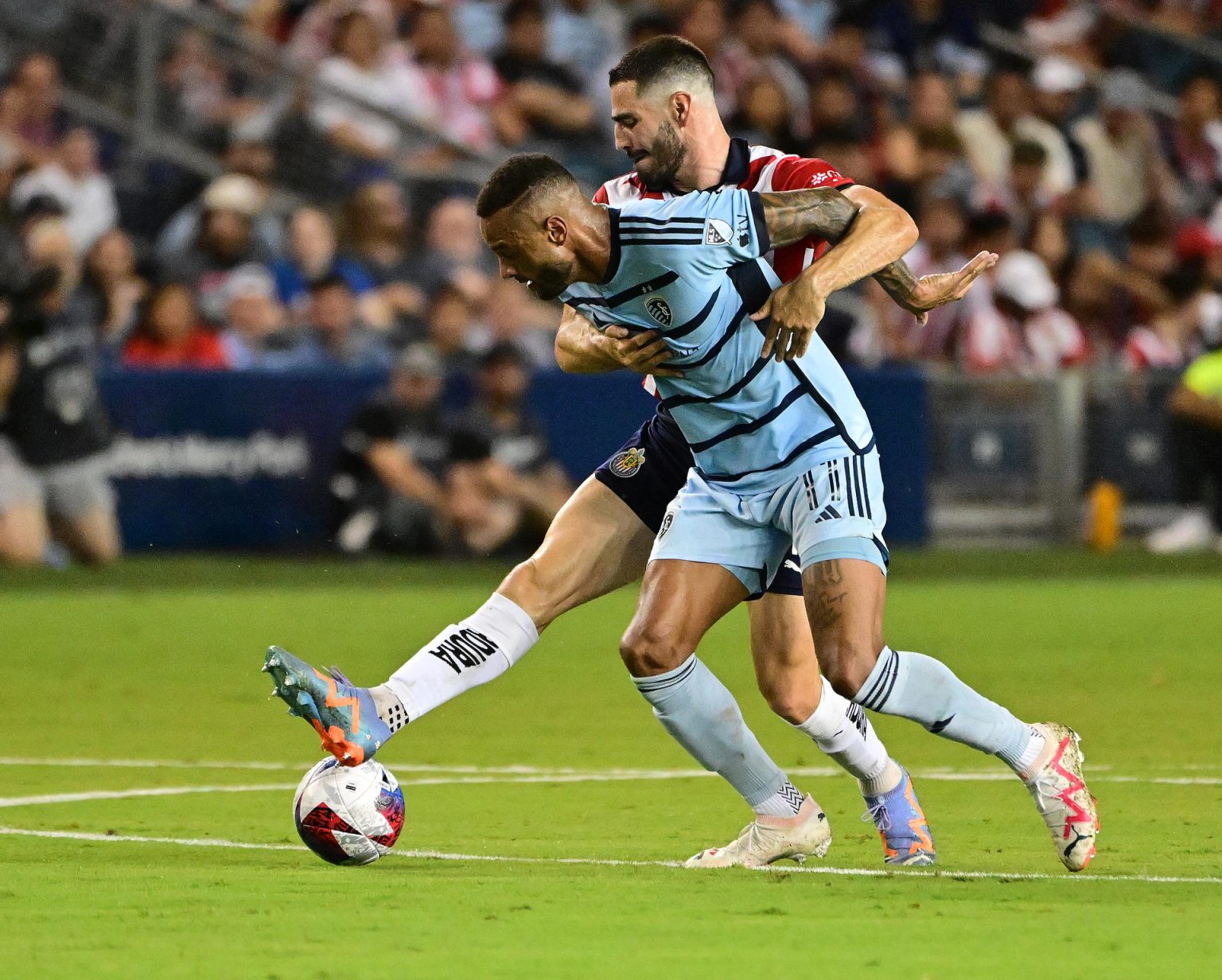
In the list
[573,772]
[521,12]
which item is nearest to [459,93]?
[521,12]

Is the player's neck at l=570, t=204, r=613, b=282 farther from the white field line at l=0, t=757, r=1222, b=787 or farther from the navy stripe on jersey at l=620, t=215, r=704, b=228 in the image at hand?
the white field line at l=0, t=757, r=1222, b=787

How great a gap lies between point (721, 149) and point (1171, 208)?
16.5 metres

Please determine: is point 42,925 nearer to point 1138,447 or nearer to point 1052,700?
point 1052,700

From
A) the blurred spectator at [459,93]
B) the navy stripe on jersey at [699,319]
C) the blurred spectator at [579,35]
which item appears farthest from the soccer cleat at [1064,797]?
the blurred spectator at [579,35]

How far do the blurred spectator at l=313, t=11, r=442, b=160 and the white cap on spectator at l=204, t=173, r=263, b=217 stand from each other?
1.48m

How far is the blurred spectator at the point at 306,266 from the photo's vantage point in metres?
18.1

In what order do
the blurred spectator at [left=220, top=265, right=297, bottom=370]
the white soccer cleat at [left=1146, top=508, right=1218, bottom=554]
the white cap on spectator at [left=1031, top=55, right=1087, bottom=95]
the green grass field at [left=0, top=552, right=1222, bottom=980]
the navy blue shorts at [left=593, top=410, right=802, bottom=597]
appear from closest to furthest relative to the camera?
the green grass field at [left=0, top=552, right=1222, bottom=980] → the navy blue shorts at [left=593, top=410, right=802, bottom=597] → the blurred spectator at [left=220, top=265, right=297, bottom=370] → the white soccer cleat at [left=1146, top=508, right=1218, bottom=554] → the white cap on spectator at [left=1031, top=55, right=1087, bottom=95]

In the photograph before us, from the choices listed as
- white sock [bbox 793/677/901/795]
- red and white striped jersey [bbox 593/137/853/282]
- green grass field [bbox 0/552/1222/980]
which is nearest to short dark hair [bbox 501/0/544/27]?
green grass field [bbox 0/552/1222/980]

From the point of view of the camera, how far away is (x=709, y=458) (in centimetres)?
674

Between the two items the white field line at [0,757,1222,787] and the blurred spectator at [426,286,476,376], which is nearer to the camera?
the white field line at [0,757,1222,787]

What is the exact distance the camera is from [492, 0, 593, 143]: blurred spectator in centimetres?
2055

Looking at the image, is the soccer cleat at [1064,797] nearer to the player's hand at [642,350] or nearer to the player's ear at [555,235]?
the player's hand at [642,350]

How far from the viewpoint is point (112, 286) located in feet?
57.4

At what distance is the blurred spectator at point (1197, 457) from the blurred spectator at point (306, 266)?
256 inches
